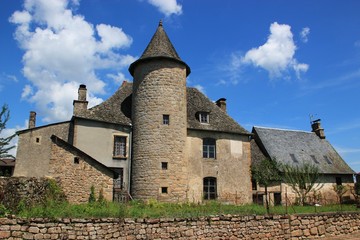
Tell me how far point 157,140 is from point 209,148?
408 cm

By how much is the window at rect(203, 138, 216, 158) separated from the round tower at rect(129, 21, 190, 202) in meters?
1.95

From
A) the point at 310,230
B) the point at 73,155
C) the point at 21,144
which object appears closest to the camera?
the point at 310,230

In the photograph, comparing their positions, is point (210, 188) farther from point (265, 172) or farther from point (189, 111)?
point (189, 111)

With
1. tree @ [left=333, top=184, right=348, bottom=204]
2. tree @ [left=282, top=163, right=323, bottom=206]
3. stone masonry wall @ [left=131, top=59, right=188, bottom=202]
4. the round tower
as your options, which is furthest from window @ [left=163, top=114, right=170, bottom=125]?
tree @ [left=333, top=184, right=348, bottom=204]

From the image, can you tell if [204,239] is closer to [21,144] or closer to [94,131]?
[94,131]

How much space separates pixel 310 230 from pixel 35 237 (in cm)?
1073

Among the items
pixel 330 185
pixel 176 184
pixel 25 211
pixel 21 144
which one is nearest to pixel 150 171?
pixel 176 184

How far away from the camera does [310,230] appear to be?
13227 mm

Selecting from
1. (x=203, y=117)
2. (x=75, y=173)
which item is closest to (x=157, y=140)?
(x=203, y=117)

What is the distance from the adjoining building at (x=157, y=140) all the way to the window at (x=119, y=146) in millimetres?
60

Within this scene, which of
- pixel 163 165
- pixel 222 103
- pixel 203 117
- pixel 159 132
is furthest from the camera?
pixel 222 103

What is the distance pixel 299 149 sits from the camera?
28.3 metres

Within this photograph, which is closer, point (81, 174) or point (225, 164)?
point (81, 174)

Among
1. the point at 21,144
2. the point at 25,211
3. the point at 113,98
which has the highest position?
the point at 113,98
